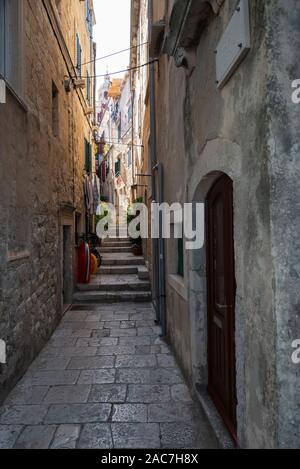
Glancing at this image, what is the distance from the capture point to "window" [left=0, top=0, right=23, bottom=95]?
14.4 feet

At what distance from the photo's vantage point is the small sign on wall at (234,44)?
197 centimetres

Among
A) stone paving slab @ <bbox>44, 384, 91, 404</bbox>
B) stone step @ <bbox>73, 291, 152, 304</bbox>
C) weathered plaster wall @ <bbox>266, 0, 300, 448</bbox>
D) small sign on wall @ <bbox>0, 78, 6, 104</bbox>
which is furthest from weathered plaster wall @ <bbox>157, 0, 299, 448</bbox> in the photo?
stone step @ <bbox>73, 291, 152, 304</bbox>

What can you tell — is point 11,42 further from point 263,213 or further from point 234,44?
point 263,213

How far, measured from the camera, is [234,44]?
215 centimetres

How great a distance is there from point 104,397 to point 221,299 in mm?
1830

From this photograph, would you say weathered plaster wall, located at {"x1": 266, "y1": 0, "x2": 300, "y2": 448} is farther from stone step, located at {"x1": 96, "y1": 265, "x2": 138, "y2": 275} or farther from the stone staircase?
stone step, located at {"x1": 96, "y1": 265, "x2": 138, "y2": 275}

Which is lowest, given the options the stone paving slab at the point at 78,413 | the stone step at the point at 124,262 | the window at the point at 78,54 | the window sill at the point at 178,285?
the stone paving slab at the point at 78,413

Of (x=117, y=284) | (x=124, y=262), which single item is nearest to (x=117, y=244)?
(x=124, y=262)

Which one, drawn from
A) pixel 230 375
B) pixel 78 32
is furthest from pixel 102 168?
pixel 230 375

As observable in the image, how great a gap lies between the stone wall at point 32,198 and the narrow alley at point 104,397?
372mm

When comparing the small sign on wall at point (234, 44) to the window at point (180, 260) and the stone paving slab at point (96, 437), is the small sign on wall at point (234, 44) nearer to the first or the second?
the window at point (180, 260)

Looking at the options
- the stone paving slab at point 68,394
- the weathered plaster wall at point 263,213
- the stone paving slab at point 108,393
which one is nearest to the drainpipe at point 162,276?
the stone paving slab at point 108,393

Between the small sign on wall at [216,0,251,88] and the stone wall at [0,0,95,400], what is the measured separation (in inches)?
102
